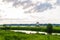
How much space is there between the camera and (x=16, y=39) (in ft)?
65.2

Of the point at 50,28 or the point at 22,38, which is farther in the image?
the point at 50,28

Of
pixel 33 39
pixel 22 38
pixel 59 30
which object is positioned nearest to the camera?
pixel 33 39

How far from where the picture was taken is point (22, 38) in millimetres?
19812

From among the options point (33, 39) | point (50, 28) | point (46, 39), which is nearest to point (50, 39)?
point (46, 39)

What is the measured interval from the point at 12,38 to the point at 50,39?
3.88 metres

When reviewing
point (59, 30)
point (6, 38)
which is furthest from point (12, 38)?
point (59, 30)

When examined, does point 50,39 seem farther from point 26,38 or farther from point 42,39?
point 26,38

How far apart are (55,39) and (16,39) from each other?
3681mm

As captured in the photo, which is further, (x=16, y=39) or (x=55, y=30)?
(x=55, y=30)

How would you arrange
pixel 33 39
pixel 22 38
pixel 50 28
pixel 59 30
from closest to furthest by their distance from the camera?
pixel 33 39
pixel 22 38
pixel 50 28
pixel 59 30

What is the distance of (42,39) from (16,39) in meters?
2.60

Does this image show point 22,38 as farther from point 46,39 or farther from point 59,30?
point 59,30

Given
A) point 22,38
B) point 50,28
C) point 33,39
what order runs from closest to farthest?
point 33,39 → point 22,38 → point 50,28

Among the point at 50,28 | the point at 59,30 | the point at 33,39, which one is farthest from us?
the point at 59,30
